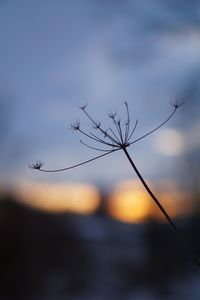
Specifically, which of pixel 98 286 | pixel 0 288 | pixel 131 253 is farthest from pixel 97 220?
pixel 0 288

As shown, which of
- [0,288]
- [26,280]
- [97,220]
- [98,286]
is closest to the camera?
[0,288]

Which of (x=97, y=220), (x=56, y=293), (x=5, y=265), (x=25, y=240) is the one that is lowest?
(x=56, y=293)

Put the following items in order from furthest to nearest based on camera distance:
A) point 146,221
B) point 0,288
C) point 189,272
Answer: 1. point 146,221
2. point 189,272
3. point 0,288

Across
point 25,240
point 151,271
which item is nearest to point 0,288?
point 25,240

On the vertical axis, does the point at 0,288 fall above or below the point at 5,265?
below

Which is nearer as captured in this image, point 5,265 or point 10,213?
point 5,265

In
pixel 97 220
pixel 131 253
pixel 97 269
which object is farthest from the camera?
pixel 97 220

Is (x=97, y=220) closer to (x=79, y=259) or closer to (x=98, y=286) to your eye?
(x=79, y=259)

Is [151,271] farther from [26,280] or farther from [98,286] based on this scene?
[26,280]

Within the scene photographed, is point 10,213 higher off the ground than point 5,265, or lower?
higher
